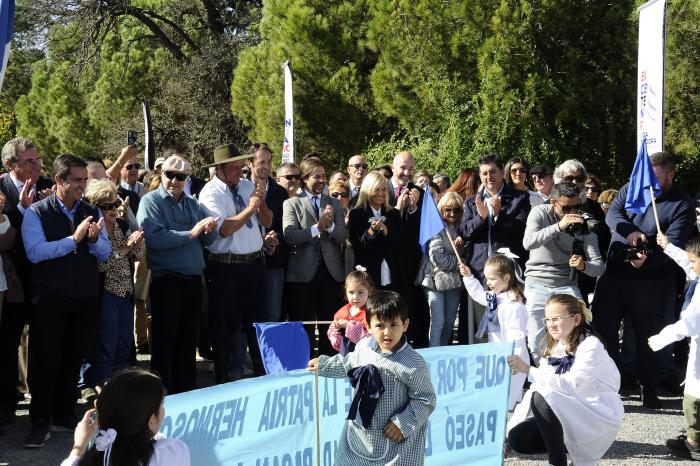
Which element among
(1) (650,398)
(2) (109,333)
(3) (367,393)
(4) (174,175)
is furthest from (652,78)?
(3) (367,393)

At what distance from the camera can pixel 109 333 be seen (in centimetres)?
Result: 790

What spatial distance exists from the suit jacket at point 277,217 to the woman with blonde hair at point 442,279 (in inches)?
56.3

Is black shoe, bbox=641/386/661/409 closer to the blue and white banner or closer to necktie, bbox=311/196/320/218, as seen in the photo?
the blue and white banner

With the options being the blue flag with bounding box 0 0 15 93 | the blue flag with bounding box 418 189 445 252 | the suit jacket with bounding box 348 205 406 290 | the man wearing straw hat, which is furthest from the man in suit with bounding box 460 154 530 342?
the blue flag with bounding box 0 0 15 93

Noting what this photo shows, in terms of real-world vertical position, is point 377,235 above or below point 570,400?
above

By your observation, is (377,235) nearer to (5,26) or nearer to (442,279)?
(442,279)

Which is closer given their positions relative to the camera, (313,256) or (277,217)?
(313,256)

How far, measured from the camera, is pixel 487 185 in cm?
919

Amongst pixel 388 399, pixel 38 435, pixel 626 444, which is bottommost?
pixel 626 444

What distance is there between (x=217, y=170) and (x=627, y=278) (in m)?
3.88

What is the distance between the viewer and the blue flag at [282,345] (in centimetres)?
602

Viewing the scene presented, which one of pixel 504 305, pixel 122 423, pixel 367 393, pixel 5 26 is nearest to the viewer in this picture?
pixel 122 423

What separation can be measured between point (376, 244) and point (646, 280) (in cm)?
262

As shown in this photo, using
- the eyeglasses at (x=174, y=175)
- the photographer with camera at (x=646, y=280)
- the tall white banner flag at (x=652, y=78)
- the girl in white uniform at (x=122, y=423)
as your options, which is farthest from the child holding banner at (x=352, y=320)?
the tall white banner flag at (x=652, y=78)
